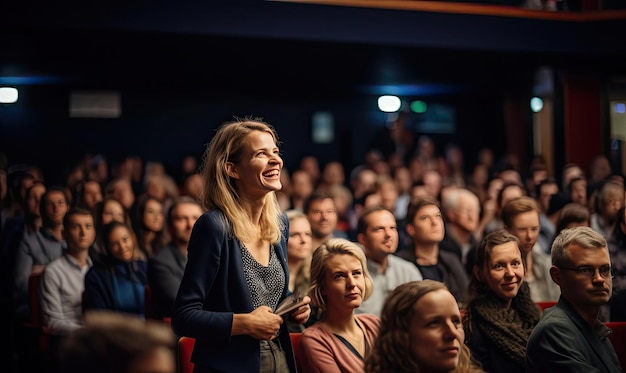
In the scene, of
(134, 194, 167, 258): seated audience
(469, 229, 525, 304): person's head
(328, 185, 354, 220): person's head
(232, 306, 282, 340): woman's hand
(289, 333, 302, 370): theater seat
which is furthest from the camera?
(328, 185, 354, 220): person's head

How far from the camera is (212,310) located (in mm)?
2506

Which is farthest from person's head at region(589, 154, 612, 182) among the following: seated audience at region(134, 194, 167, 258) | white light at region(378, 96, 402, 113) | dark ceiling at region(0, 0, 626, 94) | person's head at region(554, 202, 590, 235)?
white light at region(378, 96, 402, 113)

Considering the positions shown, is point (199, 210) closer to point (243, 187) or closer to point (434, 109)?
point (243, 187)

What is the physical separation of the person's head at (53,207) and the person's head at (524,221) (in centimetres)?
283

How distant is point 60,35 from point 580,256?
18.4 feet

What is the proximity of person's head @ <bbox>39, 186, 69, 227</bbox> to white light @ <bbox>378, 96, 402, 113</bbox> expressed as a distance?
8269mm

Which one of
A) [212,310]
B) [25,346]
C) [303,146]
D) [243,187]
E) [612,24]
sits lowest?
[25,346]

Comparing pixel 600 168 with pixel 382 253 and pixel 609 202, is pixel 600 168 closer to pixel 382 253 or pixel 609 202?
pixel 609 202

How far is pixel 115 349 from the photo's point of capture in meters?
1.44

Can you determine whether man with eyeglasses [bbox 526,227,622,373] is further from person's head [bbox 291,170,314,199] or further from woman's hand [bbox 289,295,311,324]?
person's head [bbox 291,170,314,199]

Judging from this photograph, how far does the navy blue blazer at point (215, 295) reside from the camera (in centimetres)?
242

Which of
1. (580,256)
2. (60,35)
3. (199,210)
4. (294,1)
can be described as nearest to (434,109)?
(294,1)

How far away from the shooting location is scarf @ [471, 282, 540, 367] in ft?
10.7

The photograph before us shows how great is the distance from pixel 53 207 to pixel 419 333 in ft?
12.7
